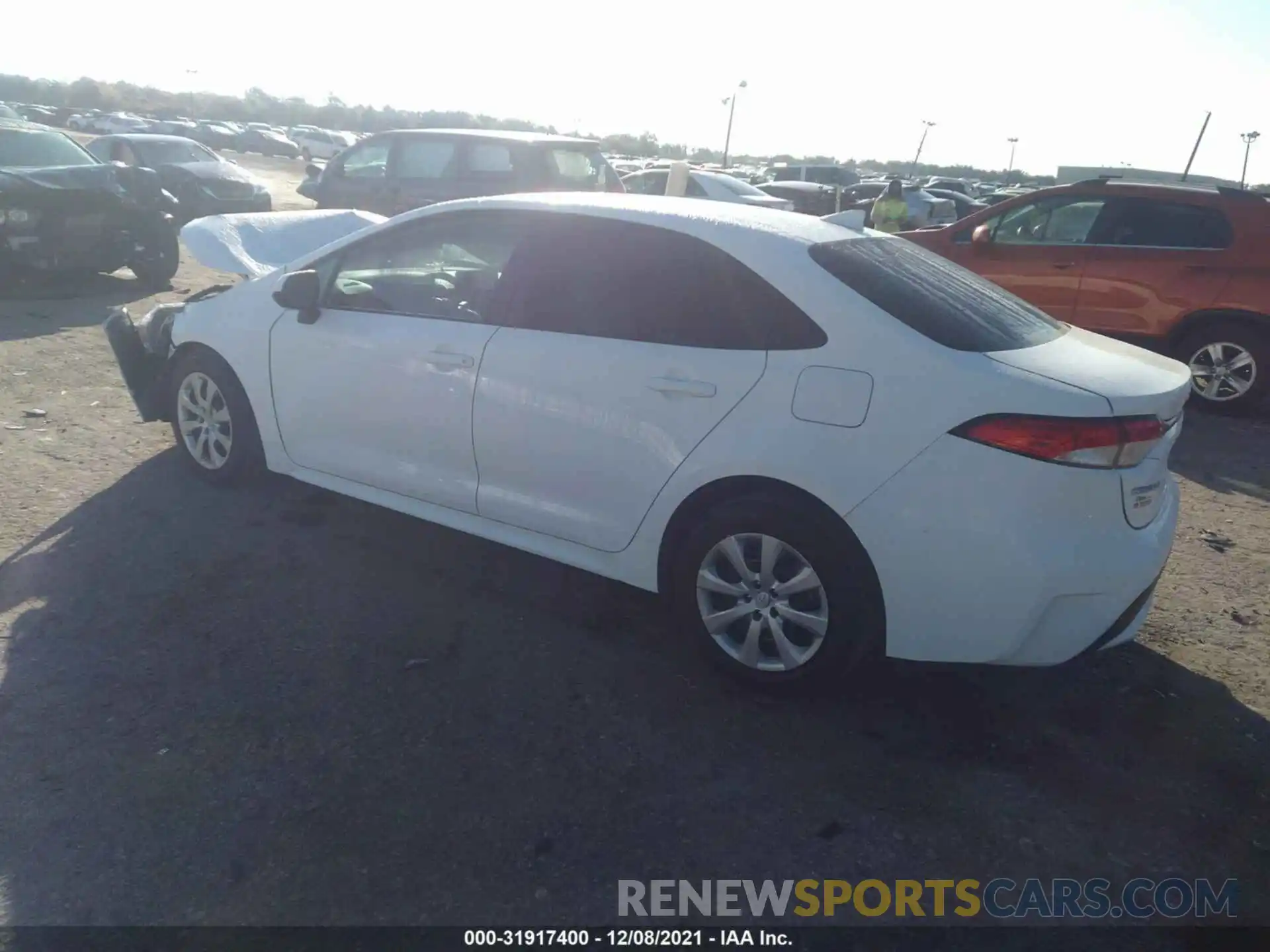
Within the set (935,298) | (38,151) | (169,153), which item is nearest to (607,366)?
(935,298)

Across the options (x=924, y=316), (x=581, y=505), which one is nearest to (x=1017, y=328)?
(x=924, y=316)

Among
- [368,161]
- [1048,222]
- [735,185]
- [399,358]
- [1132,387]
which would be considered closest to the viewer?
[1132,387]

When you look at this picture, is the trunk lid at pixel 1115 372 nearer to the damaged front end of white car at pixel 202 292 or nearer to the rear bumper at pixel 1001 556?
the rear bumper at pixel 1001 556

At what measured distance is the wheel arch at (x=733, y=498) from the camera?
10.7 ft

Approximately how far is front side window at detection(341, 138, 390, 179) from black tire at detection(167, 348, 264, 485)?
792 cm

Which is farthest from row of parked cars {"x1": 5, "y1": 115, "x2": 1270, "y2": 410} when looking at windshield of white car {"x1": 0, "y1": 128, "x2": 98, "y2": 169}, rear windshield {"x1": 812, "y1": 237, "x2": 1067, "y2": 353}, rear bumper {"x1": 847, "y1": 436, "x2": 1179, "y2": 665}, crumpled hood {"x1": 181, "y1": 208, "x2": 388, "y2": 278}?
windshield of white car {"x1": 0, "y1": 128, "x2": 98, "y2": 169}

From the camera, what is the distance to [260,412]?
4.88 metres

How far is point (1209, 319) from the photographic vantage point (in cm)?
768

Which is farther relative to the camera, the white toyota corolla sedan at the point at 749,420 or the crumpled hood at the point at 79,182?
the crumpled hood at the point at 79,182

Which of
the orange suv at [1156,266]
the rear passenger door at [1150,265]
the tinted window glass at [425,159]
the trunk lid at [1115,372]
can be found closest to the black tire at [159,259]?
the tinted window glass at [425,159]

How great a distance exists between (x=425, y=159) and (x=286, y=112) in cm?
8651

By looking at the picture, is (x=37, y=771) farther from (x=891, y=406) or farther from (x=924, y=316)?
(x=924, y=316)

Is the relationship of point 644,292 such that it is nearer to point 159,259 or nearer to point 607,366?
point 607,366

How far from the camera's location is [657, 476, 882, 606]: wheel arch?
128 inches
